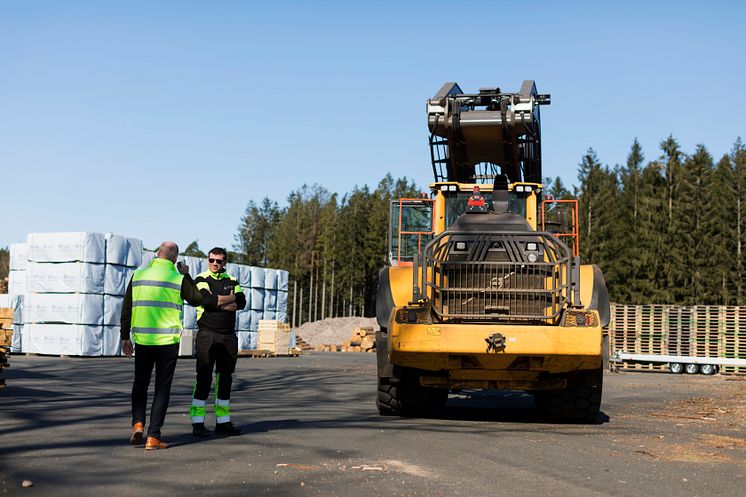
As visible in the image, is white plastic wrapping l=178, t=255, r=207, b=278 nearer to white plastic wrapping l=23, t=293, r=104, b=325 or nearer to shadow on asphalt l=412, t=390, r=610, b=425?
white plastic wrapping l=23, t=293, r=104, b=325

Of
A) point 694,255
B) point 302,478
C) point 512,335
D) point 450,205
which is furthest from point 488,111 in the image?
point 694,255

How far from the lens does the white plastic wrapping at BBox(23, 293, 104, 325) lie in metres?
28.7

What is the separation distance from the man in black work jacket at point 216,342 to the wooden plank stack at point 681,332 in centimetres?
2713

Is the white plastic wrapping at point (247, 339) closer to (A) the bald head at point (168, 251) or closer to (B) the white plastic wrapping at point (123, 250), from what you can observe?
(B) the white plastic wrapping at point (123, 250)

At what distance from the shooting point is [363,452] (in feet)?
24.8

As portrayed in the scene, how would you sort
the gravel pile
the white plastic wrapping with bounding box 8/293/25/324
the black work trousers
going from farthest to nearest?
the gravel pile, the white plastic wrapping with bounding box 8/293/25/324, the black work trousers

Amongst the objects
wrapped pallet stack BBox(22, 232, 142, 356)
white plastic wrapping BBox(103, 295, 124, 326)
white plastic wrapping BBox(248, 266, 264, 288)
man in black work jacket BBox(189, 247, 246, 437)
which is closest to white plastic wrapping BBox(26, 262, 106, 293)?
wrapped pallet stack BBox(22, 232, 142, 356)

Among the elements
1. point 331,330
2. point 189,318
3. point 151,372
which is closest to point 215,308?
point 151,372

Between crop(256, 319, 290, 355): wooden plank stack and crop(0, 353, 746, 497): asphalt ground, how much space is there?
73.2 feet

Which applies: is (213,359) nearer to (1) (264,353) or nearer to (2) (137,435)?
(2) (137,435)

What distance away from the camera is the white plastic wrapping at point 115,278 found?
2950 cm

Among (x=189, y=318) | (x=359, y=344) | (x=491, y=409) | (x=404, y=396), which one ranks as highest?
(x=189, y=318)

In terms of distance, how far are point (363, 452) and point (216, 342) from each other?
77.0 inches

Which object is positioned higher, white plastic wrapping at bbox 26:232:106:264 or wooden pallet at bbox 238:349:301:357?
white plastic wrapping at bbox 26:232:106:264
